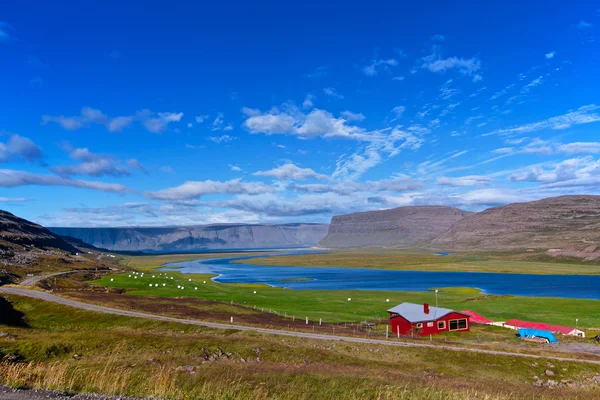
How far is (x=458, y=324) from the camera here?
68.0 metres

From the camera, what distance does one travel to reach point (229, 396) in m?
15.0

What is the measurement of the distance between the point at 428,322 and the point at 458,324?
5583 mm

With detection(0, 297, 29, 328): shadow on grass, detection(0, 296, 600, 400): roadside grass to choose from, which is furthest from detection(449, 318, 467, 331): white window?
detection(0, 297, 29, 328): shadow on grass

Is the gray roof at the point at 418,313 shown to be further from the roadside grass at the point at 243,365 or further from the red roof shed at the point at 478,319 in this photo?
the roadside grass at the point at 243,365

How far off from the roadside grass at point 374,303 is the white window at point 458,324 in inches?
618

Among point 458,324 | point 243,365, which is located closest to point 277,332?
point 243,365

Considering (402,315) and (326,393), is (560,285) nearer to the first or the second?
(402,315)

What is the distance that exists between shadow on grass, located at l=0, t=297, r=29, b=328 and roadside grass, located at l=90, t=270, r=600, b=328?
4366 centimetres

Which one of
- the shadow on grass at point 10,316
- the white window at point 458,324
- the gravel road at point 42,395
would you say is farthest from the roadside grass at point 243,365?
the white window at point 458,324

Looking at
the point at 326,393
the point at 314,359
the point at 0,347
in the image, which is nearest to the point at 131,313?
the point at 0,347

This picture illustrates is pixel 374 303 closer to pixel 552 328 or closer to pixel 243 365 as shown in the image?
pixel 552 328

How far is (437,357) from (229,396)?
1387 inches

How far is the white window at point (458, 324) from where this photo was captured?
67.5m

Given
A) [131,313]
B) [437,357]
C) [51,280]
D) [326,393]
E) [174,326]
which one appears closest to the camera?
[326,393]
